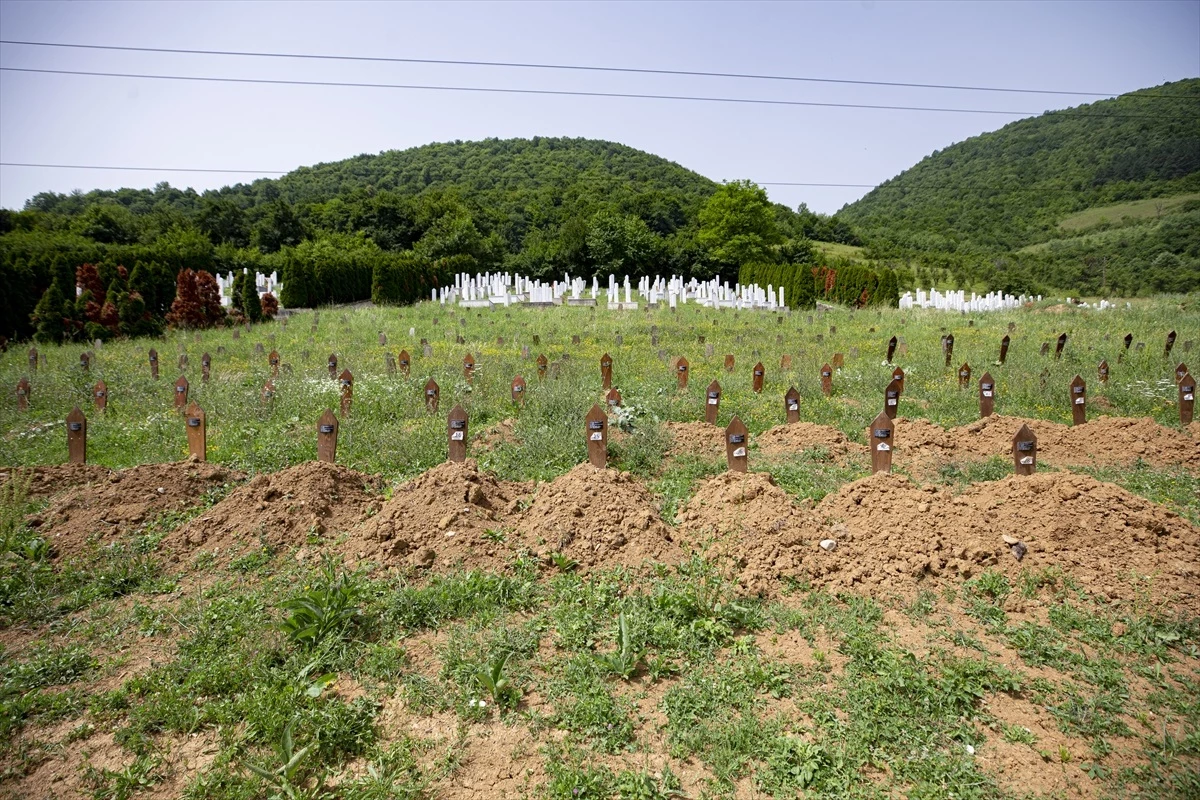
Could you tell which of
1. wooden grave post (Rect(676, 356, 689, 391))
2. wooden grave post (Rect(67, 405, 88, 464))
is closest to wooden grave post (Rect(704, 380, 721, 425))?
wooden grave post (Rect(676, 356, 689, 391))

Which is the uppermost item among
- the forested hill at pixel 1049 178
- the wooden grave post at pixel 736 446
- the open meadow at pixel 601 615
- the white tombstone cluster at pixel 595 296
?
the forested hill at pixel 1049 178

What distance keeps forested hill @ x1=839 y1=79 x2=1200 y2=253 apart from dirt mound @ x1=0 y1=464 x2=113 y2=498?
7086 cm

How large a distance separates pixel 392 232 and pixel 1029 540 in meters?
54.0

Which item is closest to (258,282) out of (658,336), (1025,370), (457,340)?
(457,340)

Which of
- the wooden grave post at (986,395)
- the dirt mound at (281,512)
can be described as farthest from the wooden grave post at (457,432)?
the wooden grave post at (986,395)

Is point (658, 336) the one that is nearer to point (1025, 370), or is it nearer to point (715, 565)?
point (1025, 370)

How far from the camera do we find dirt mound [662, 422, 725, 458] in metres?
7.75

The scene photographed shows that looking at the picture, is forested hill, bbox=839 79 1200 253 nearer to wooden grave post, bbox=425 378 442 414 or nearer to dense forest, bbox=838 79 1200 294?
dense forest, bbox=838 79 1200 294

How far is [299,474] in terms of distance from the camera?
5867 mm

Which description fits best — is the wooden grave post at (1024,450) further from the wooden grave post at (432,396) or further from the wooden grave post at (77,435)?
the wooden grave post at (77,435)

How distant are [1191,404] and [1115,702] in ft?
26.6

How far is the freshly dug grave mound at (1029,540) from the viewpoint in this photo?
4.49 m

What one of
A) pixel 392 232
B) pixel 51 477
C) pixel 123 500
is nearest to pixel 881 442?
pixel 123 500

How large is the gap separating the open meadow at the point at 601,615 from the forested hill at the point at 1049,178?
224ft
